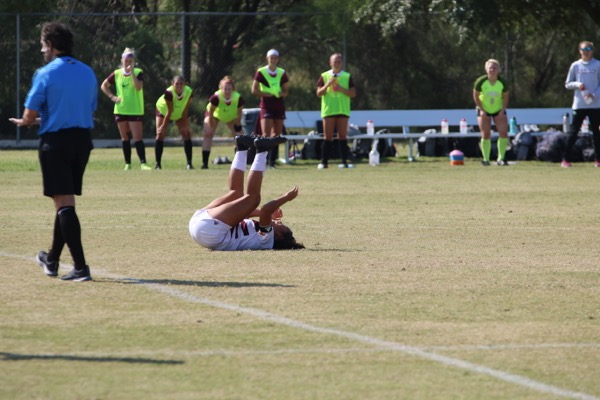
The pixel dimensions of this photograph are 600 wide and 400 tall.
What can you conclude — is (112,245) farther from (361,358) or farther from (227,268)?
(361,358)

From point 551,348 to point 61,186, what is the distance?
12.8 feet

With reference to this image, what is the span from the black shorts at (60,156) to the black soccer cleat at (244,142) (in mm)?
2639

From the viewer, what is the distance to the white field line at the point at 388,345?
19.1ft

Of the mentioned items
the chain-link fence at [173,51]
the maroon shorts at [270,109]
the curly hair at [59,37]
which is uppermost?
the chain-link fence at [173,51]

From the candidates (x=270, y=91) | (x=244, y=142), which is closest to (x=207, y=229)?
(x=244, y=142)

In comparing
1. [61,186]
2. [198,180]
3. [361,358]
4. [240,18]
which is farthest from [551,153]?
[361,358]

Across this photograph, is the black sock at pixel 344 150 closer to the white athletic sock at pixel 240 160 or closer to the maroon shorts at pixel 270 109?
the maroon shorts at pixel 270 109

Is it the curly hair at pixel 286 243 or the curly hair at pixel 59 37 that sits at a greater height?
the curly hair at pixel 59 37

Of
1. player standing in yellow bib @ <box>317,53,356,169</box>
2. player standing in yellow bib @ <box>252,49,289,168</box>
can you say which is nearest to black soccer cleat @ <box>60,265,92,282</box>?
player standing in yellow bib @ <box>252,49,289,168</box>

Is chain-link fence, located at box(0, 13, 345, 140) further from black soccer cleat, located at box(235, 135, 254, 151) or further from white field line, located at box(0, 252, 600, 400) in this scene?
white field line, located at box(0, 252, 600, 400)

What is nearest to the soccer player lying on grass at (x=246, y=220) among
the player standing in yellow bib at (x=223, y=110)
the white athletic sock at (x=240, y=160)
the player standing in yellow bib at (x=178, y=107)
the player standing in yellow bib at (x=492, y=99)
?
the white athletic sock at (x=240, y=160)

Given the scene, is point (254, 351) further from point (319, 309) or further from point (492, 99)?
point (492, 99)

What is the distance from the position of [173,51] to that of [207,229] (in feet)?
75.4

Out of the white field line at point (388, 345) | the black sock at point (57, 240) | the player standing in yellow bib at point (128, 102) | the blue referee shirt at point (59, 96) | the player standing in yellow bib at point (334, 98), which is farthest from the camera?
the player standing in yellow bib at point (334, 98)
